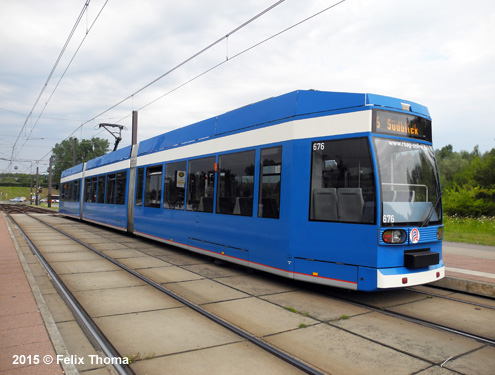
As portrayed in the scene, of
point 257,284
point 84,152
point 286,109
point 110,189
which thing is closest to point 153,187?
point 110,189

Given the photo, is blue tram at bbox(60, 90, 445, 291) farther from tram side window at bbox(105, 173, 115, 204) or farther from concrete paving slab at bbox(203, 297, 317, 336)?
tram side window at bbox(105, 173, 115, 204)

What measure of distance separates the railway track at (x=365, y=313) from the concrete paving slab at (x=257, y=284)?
0.04 metres

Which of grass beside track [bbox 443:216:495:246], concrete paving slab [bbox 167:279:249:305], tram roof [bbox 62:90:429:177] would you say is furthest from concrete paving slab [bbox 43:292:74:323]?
grass beside track [bbox 443:216:495:246]

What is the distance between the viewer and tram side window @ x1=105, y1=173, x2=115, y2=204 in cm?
1584

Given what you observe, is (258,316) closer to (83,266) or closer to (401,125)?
(401,125)

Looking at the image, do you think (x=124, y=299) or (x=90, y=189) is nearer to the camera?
(x=124, y=299)

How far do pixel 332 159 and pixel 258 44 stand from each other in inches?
209

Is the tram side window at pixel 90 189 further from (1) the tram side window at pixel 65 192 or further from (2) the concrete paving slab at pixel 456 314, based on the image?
(2) the concrete paving slab at pixel 456 314

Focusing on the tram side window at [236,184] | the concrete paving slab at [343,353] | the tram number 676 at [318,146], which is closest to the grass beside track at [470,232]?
the tram side window at [236,184]

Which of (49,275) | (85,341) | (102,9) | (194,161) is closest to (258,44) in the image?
(194,161)

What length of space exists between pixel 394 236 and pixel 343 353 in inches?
82.6

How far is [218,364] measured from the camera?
12.2 feet

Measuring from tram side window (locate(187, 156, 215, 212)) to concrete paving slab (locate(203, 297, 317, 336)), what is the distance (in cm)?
319

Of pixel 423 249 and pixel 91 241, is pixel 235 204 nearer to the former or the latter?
pixel 423 249
